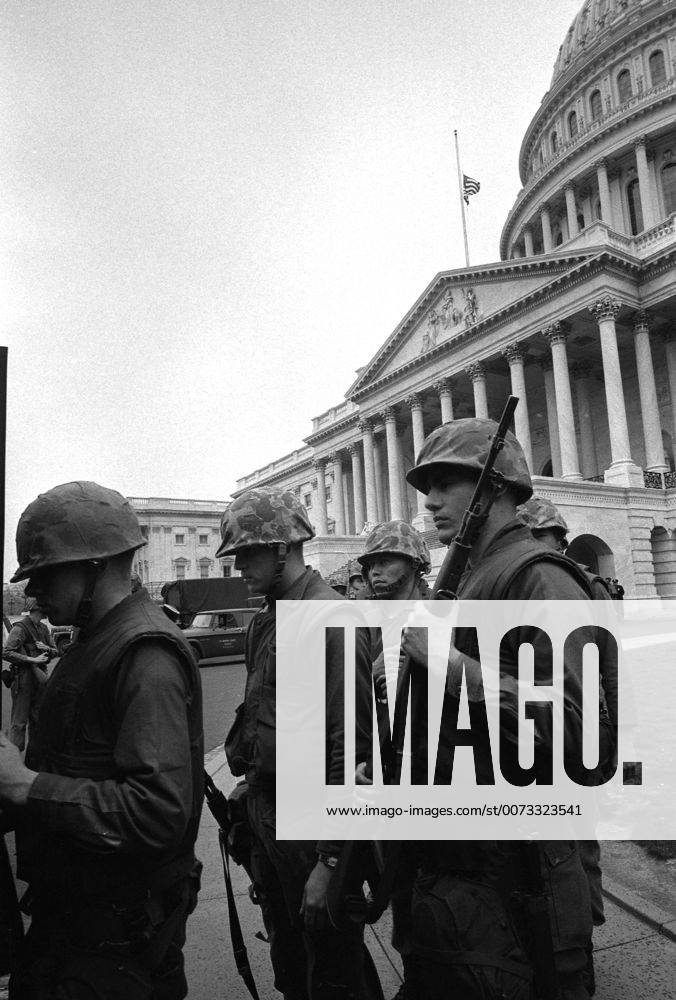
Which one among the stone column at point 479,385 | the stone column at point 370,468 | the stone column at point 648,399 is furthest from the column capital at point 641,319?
the stone column at point 370,468

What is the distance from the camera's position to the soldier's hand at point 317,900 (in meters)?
2.20

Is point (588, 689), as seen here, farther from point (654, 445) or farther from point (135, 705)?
point (654, 445)

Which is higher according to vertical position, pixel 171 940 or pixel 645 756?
pixel 171 940

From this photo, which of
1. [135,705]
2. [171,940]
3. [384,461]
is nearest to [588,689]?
[135,705]

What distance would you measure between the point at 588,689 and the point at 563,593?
26 centimetres

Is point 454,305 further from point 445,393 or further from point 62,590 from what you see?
point 62,590

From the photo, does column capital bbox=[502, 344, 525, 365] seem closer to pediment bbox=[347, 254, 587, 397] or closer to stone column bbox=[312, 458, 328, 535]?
pediment bbox=[347, 254, 587, 397]

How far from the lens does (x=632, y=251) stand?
30188mm

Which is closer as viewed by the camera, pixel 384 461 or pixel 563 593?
pixel 563 593

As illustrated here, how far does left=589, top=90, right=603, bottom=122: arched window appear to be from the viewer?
43.9 m

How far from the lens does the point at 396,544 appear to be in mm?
4918

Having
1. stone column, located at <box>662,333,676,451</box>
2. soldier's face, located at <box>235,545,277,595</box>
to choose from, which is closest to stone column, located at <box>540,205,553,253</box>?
stone column, located at <box>662,333,676,451</box>

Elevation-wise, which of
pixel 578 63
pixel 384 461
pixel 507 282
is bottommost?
pixel 384 461

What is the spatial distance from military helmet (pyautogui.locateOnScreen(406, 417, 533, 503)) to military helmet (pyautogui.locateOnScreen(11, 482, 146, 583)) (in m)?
0.92
